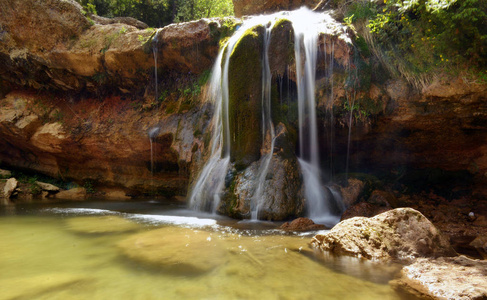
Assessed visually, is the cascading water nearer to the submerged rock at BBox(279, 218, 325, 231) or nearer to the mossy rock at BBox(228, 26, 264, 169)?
the mossy rock at BBox(228, 26, 264, 169)

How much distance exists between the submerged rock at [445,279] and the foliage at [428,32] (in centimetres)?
476

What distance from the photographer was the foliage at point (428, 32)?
229 inches

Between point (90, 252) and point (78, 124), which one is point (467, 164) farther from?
point (78, 124)

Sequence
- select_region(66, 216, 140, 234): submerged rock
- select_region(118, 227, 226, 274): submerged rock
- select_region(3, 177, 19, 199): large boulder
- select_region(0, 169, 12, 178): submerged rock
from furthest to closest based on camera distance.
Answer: select_region(0, 169, 12, 178): submerged rock < select_region(3, 177, 19, 199): large boulder < select_region(66, 216, 140, 234): submerged rock < select_region(118, 227, 226, 274): submerged rock

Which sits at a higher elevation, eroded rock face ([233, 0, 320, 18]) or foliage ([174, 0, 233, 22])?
foliage ([174, 0, 233, 22])

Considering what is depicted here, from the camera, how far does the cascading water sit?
690 centimetres

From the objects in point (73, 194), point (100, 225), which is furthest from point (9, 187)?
point (100, 225)

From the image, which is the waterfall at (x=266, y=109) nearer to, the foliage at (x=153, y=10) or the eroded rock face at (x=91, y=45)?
the eroded rock face at (x=91, y=45)

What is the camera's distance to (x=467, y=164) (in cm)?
837

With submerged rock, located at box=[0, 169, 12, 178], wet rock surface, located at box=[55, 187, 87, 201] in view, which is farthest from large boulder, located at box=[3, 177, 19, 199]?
wet rock surface, located at box=[55, 187, 87, 201]

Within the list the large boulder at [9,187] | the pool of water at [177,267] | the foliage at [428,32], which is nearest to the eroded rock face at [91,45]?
the large boulder at [9,187]

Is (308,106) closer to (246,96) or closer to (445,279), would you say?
(246,96)

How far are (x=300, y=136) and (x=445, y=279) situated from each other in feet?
17.8

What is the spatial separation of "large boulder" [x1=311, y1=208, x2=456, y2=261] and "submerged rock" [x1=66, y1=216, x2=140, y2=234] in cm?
347
